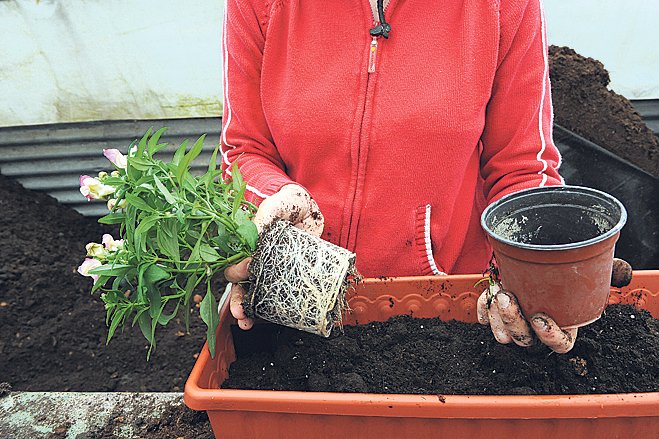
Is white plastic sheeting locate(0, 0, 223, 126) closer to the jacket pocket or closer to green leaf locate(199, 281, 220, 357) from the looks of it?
the jacket pocket

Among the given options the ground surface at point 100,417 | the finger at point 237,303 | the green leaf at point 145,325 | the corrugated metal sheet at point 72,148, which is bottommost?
the corrugated metal sheet at point 72,148

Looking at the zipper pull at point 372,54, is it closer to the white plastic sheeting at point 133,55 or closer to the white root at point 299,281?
the white root at point 299,281

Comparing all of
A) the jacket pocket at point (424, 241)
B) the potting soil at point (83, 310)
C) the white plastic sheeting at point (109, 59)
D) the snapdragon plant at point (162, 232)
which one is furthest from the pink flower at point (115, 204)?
the white plastic sheeting at point (109, 59)

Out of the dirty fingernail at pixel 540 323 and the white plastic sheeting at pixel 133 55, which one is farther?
the white plastic sheeting at pixel 133 55

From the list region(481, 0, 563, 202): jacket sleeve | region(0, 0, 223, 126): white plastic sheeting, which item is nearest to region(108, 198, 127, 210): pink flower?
region(481, 0, 563, 202): jacket sleeve

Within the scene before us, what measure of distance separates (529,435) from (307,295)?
42 centimetres

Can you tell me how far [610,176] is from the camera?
7.51 feet

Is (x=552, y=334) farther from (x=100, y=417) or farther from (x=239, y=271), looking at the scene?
(x=100, y=417)

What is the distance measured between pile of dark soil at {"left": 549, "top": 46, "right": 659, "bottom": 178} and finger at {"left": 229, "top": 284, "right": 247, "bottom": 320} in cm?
156

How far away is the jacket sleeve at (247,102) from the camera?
143 centimetres

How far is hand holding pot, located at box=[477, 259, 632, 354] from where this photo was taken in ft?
3.26

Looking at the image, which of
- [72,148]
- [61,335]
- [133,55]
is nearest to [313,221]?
[61,335]

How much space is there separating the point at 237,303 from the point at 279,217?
184 millimetres

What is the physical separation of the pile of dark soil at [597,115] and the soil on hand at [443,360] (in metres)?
1.25
